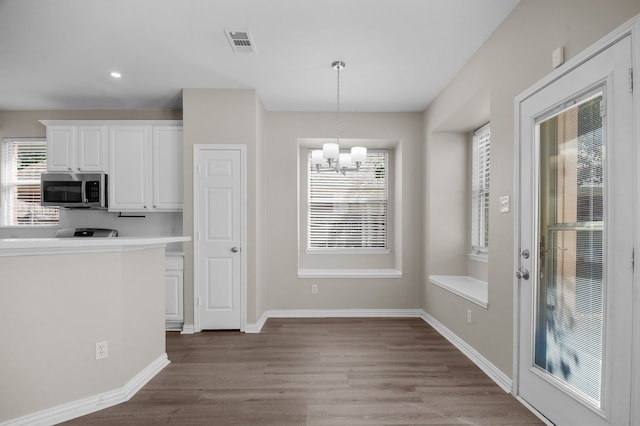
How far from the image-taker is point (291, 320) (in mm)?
4496

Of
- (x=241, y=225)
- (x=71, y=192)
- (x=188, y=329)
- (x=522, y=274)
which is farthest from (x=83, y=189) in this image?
(x=522, y=274)

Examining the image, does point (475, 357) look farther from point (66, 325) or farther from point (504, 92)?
point (66, 325)

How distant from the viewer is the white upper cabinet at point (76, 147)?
415cm

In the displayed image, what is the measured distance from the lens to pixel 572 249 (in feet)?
6.43

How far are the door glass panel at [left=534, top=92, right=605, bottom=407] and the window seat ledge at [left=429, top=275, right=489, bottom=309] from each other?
2.77 ft

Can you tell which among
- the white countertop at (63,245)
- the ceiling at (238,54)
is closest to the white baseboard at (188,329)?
the white countertop at (63,245)

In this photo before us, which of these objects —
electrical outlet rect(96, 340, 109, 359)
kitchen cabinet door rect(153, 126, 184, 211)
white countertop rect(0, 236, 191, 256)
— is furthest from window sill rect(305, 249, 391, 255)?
electrical outlet rect(96, 340, 109, 359)

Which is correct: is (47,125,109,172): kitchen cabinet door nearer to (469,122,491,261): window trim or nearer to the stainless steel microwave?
the stainless steel microwave

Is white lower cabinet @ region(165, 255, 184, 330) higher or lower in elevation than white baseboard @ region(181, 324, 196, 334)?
higher

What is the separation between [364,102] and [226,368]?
3351 mm

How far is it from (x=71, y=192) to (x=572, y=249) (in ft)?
16.0

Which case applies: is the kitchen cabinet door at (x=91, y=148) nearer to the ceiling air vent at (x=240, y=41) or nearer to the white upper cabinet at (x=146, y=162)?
the white upper cabinet at (x=146, y=162)

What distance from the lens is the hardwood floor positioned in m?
2.23

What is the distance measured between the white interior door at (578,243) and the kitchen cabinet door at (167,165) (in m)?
3.59
